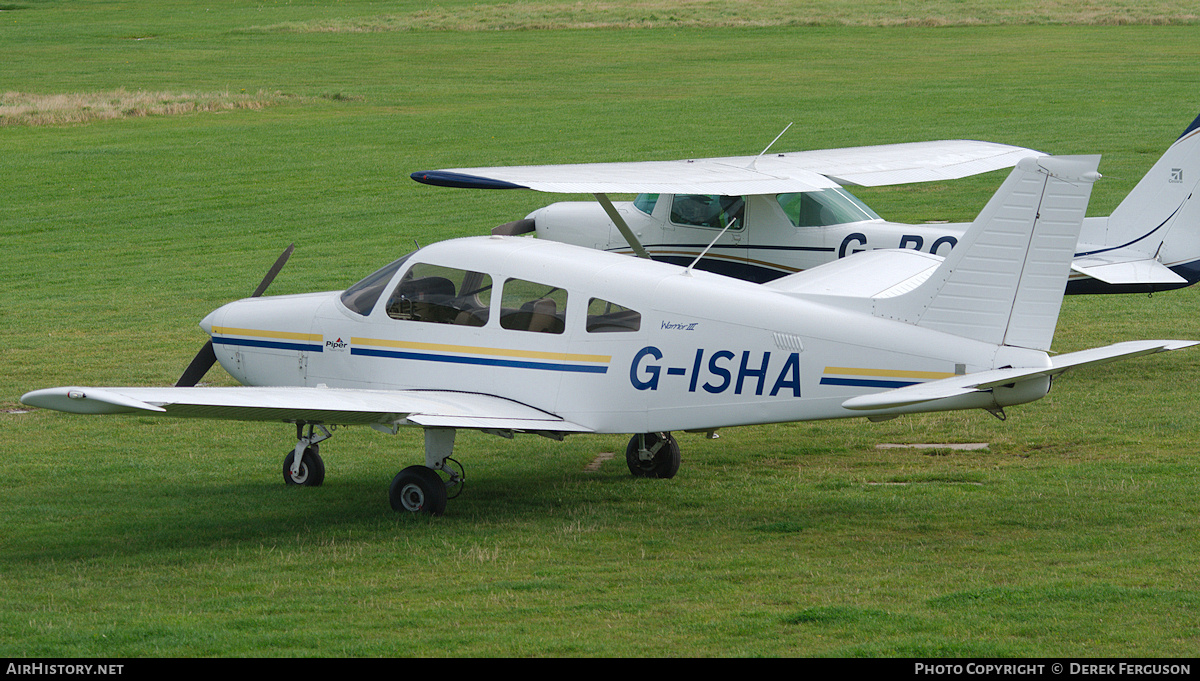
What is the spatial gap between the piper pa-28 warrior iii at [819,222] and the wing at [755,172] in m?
0.03

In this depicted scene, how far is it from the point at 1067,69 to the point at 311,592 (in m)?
50.5

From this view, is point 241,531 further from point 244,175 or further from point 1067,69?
point 1067,69

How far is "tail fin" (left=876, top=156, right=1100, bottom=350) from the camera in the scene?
10.1 meters

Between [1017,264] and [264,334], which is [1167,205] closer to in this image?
[1017,264]

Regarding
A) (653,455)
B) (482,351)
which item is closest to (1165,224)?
(653,455)

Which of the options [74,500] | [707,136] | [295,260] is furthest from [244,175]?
[74,500]

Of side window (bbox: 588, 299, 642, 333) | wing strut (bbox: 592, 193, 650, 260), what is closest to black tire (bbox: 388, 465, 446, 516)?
side window (bbox: 588, 299, 642, 333)

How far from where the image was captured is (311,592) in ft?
30.7

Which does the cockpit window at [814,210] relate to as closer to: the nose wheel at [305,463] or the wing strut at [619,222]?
the wing strut at [619,222]

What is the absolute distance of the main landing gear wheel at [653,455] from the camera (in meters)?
12.9

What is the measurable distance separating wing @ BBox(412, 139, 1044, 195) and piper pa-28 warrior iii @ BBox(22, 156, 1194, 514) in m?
1.32

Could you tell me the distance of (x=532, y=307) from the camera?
1166 cm

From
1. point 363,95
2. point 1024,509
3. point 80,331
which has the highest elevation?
point 363,95

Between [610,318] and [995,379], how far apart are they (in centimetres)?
326
